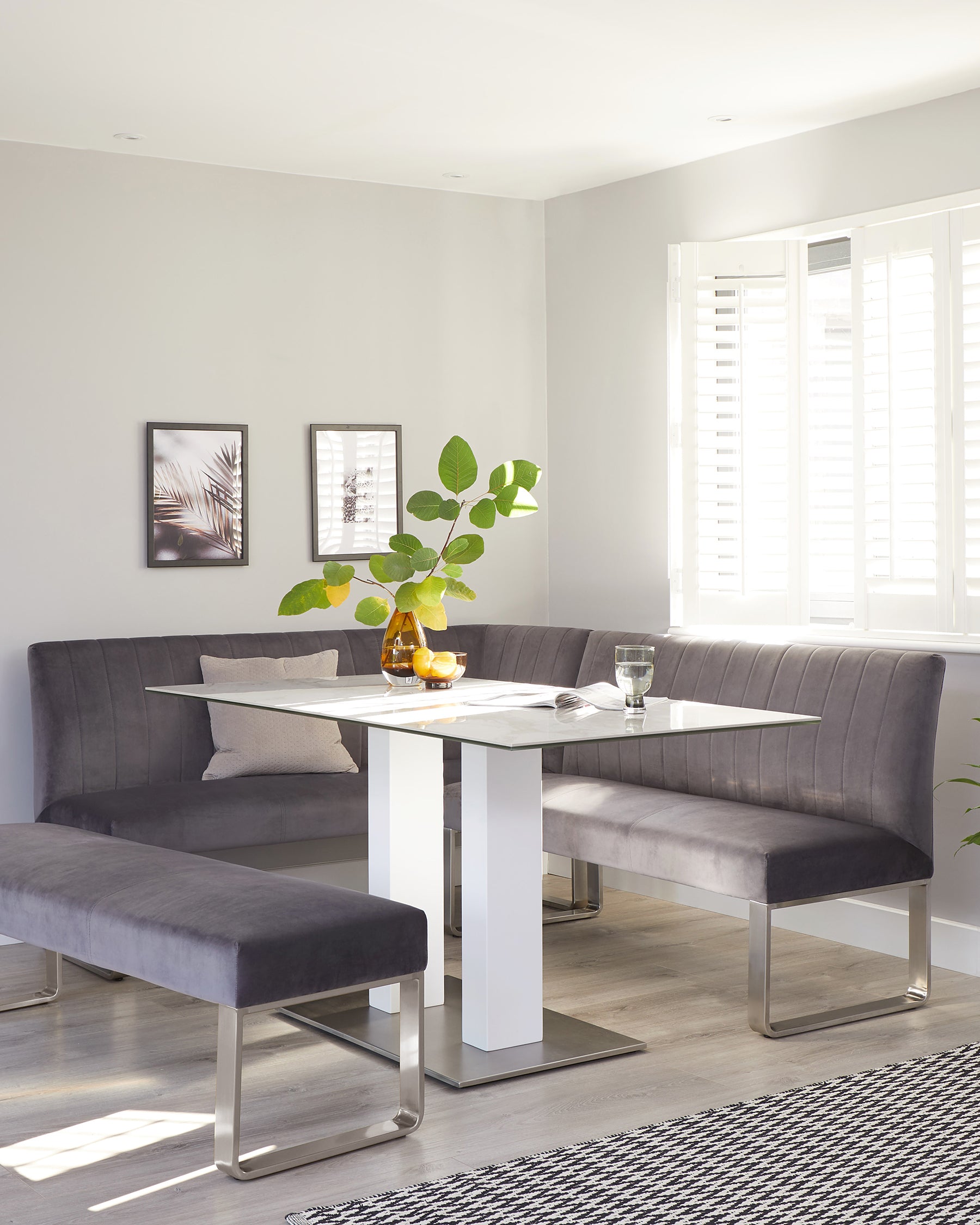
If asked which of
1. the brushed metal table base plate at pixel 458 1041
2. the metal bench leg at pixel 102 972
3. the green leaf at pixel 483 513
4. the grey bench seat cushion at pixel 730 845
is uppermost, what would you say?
the green leaf at pixel 483 513

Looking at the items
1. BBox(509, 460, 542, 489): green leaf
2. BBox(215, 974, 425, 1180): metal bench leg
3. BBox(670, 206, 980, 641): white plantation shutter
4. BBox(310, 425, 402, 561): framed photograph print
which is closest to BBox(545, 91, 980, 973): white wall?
BBox(670, 206, 980, 641): white plantation shutter

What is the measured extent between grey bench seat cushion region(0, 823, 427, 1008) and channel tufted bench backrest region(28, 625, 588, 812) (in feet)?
3.76

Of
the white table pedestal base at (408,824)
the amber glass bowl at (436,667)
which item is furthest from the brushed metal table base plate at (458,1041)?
the amber glass bowl at (436,667)

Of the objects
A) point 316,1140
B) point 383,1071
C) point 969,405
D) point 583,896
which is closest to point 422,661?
point 383,1071

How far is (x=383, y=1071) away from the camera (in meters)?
3.33

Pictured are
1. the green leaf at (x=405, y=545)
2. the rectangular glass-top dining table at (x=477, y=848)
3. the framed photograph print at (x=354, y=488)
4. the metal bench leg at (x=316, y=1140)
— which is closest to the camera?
the metal bench leg at (x=316, y=1140)

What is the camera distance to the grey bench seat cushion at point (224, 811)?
416 cm

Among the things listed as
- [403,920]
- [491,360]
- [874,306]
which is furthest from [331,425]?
[403,920]

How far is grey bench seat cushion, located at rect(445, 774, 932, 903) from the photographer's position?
11.8 feet

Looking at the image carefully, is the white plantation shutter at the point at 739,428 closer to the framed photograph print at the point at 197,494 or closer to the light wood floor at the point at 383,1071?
the light wood floor at the point at 383,1071

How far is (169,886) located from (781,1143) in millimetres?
1361

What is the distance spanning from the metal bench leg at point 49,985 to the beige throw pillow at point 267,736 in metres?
0.89

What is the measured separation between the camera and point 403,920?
288 centimetres

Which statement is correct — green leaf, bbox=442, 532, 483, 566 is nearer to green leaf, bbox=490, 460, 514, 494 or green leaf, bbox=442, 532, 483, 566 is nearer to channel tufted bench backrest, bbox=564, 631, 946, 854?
green leaf, bbox=490, 460, 514, 494
